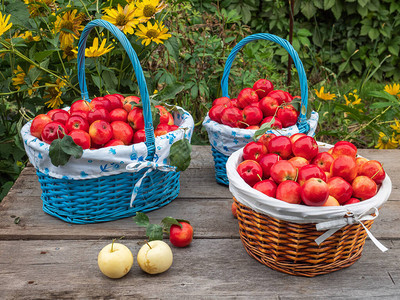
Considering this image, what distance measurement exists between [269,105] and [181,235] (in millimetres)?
650

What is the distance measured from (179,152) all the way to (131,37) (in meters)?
0.73

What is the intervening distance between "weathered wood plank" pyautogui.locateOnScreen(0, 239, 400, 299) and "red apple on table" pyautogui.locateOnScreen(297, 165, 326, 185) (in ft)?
0.96

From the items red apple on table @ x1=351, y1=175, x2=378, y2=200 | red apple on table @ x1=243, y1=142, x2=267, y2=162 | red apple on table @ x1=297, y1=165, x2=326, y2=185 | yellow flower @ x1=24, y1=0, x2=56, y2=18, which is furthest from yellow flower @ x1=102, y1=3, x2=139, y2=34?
red apple on table @ x1=351, y1=175, x2=378, y2=200

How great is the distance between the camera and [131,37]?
1968 mm

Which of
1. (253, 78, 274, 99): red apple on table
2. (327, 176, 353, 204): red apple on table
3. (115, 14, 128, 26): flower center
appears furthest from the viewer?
(253, 78, 274, 99): red apple on table

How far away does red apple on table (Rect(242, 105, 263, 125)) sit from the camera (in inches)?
68.1

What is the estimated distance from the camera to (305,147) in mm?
1395

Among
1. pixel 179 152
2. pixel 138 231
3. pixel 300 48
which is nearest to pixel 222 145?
pixel 179 152

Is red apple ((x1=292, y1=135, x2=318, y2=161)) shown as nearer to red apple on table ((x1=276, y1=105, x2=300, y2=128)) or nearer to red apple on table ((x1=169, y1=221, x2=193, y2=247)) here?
red apple on table ((x1=276, y1=105, x2=300, y2=128))

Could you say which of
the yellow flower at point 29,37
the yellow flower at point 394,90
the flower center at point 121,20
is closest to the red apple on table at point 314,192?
the flower center at point 121,20

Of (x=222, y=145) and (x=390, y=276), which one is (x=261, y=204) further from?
(x=222, y=145)

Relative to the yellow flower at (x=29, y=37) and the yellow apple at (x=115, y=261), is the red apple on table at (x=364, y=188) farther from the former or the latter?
the yellow flower at (x=29, y=37)

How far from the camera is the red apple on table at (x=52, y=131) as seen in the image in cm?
144

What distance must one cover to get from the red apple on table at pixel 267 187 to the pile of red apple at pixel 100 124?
474 millimetres
